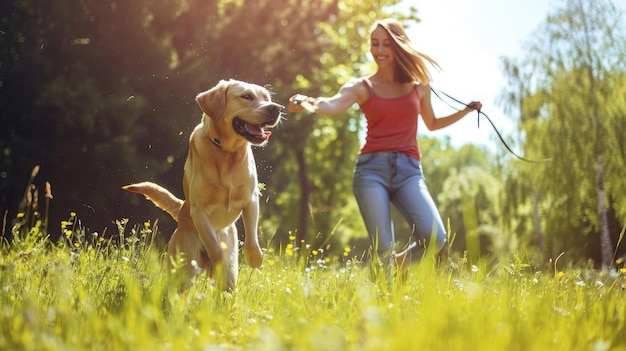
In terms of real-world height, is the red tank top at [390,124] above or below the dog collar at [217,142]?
above

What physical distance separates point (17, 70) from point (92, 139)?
6.42 feet

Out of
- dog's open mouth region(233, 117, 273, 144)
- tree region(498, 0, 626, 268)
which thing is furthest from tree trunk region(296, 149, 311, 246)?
dog's open mouth region(233, 117, 273, 144)

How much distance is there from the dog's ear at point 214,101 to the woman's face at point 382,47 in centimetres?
120

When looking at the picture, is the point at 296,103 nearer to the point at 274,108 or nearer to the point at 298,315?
the point at 274,108

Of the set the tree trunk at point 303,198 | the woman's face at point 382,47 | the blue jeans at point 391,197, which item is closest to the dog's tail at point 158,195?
the blue jeans at point 391,197

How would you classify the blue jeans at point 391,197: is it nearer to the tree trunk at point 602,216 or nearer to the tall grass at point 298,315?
the tall grass at point 298,315

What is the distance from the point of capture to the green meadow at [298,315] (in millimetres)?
2246

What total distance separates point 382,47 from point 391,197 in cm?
119

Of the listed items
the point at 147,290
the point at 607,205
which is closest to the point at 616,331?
the point at 147,290

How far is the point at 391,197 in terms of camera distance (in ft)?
16.8

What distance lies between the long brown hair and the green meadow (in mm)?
1648

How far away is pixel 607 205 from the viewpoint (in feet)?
65.9

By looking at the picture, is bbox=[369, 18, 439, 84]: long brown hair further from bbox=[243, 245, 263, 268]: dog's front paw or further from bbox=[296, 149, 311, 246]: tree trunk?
bbox=[296, 149, 311, 246]: tree trunk

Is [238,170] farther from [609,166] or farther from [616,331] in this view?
[609,166]
